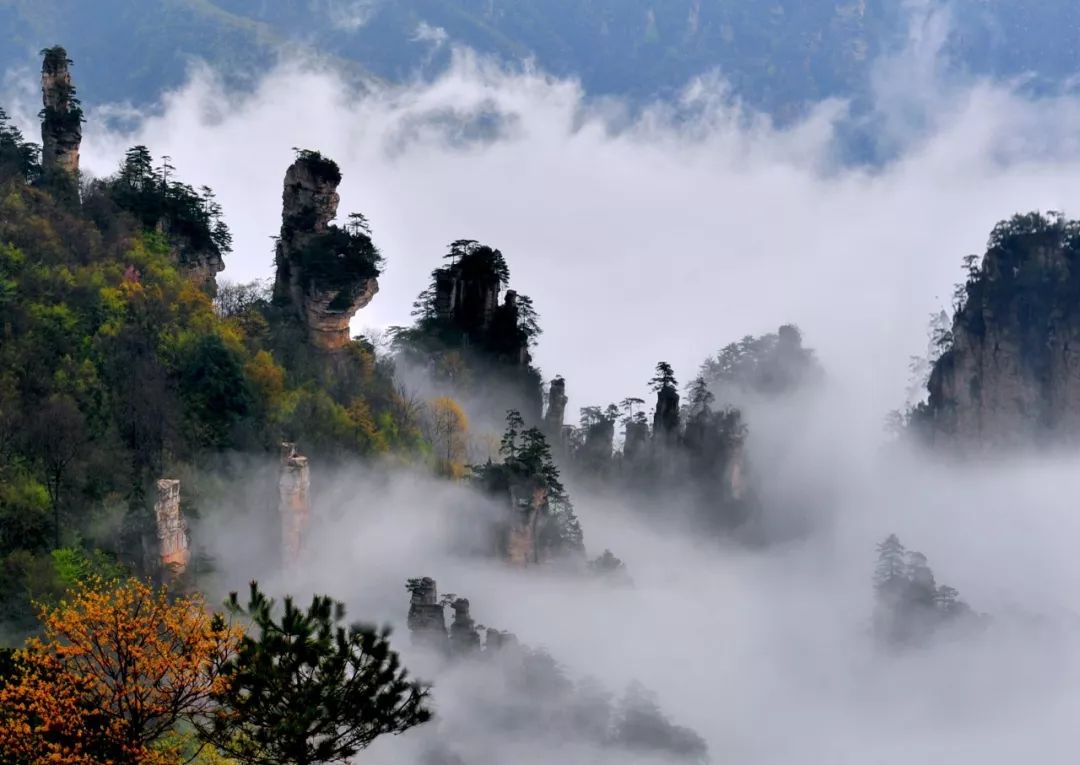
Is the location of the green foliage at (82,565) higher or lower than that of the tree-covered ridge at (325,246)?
lower

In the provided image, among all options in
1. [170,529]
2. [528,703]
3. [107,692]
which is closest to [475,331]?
[528,703]

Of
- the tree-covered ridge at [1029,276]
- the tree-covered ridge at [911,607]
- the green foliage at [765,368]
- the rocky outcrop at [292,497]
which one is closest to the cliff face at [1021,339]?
the tree-covered ridge at [1029,276]

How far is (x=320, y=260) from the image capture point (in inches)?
2788

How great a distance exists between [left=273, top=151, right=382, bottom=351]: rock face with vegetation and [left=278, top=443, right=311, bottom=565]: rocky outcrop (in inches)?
549

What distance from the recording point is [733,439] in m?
95.0

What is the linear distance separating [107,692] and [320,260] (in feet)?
147

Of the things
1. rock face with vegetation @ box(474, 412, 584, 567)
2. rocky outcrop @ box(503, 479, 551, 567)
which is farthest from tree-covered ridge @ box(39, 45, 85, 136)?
rocky outcrop @ box(503, 479, 551, 567)

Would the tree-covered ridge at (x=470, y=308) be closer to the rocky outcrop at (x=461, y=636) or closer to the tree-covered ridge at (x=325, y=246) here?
the tree-covered ridge at (x=325, y=246)

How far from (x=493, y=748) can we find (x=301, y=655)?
30903 mm

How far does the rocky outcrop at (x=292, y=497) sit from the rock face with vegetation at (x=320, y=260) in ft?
45.7

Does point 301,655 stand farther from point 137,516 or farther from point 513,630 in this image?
point 513,630

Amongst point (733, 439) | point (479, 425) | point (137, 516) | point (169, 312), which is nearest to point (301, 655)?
point (137, 516)

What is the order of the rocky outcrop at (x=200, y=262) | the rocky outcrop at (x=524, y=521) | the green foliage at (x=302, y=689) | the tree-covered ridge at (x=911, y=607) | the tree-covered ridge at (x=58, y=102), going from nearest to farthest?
1. the green foliage at (x=302, y=689)
2. the tree-covered ridge at (x=58, y=102)
3. the rocky outcrop at (x=200, y=262)
4. the rocky outcrop at (x=524, y=521)
5. the tree-covered ridge at (x=911, y=607)

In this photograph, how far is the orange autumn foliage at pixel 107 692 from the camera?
2520 cm
